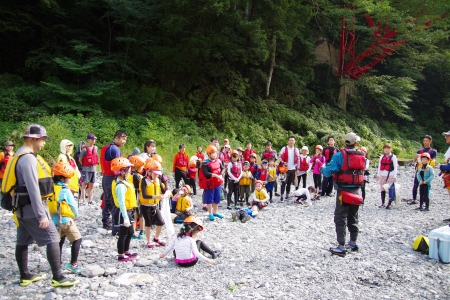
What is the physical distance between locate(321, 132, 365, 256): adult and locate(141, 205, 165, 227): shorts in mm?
3027

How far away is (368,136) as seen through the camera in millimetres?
23938

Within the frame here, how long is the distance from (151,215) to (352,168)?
3.55 meters

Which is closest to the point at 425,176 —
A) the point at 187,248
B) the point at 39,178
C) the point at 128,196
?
the point at 187,248

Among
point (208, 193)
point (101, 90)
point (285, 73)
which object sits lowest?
point (208, 193)

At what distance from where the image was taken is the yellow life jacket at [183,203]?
7.65 metres

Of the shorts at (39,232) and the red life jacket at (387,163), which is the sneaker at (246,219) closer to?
the red life jacket at (387,163)

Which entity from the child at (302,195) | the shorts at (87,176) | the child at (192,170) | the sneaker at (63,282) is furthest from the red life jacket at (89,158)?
the child at (302,195)

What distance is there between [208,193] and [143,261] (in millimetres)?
3163

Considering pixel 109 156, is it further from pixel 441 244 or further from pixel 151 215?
pixel 441 244

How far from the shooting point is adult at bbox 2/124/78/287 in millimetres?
4133

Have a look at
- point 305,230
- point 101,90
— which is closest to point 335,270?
point 305,230

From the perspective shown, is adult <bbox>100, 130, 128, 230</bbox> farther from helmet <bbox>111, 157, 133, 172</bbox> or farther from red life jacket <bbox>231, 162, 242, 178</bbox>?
red life jacket <bbox>231, 162, 242, 178</bbox>

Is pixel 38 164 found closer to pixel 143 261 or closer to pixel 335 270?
pixel 143 261

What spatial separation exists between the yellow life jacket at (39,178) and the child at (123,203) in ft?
3.47
